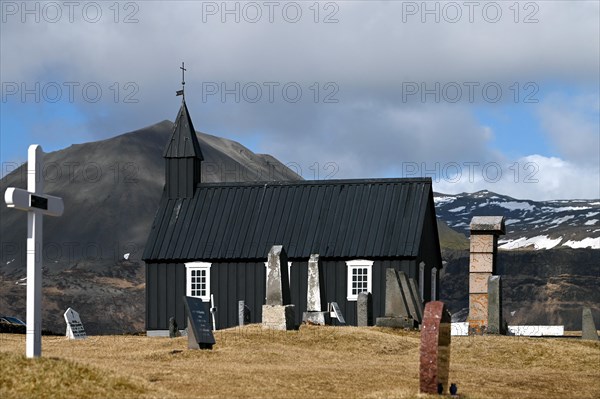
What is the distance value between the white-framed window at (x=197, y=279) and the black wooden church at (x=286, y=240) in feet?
0.14

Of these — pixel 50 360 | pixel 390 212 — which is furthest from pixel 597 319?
pixel 50 360

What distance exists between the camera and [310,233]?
1873 inches

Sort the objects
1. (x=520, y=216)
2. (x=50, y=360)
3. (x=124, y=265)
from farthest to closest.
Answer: (x=520, y=216), (x=124, y=265), (x=50, y=360)

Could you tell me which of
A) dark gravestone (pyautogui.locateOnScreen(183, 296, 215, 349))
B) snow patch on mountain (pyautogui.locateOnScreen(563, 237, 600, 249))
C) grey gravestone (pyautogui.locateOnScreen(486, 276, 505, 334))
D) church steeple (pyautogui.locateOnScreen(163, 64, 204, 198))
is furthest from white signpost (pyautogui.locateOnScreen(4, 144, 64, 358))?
snow patch on mountain (pyautogui.locateOnScreen(563, 237, 600, 249))

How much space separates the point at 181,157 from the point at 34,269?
32185mm

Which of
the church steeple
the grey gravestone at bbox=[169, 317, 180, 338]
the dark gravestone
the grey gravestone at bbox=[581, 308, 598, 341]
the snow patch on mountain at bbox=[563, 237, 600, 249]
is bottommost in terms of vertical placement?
the grey gravestone at bbox=[169, 317, 180, 338]

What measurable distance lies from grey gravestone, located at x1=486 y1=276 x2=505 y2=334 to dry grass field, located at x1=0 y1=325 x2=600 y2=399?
2.76 m

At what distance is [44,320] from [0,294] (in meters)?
8.91

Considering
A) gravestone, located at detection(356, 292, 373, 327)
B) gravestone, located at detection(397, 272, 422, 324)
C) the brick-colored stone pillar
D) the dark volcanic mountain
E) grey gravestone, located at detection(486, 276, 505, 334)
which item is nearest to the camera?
grey gravestone, located at detection(486, 276, 505, 334)

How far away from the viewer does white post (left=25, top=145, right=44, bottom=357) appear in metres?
19.8

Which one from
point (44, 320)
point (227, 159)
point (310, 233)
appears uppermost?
point (227, 159)

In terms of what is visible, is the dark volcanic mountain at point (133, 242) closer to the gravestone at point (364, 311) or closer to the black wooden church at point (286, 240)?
the black wooden church at point (286, 240)

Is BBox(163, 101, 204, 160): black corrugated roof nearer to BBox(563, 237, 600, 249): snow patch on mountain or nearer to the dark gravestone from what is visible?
the dark gravestone

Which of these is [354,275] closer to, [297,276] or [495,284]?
[297,276]
